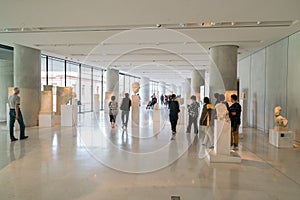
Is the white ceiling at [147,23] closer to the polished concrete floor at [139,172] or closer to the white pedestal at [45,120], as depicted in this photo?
the white pedestal at [45,120]

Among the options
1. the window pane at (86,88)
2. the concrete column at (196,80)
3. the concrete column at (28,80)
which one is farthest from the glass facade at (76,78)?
the concrete column at (196,80)

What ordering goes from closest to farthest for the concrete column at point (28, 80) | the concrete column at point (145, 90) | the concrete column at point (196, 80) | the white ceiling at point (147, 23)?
the white ceiling at point (147, 23)
the concrete column at point (28, 80)
the concrete column at point (196, 80)
the concrete column at point (145, 90)

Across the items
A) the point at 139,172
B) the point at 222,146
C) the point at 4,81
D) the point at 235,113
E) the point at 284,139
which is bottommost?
the point at 139,172

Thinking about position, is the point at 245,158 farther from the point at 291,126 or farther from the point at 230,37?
the point at 230,37

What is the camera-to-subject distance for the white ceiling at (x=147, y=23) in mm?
6391

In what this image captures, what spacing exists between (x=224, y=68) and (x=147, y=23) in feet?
14.7

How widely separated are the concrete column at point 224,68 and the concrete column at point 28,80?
27.5 feet

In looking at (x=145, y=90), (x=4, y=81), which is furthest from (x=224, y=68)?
(x=145, y=90)

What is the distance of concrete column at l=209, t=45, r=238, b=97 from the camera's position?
10.9m

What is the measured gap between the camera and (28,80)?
1194 cm

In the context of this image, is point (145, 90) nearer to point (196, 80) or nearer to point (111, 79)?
point (111, 79)

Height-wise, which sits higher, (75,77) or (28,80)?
(75,77)

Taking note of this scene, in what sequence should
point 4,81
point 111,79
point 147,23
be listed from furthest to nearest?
point 111,79 < point 4,81 < point 147,23

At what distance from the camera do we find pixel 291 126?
9.16 meters
